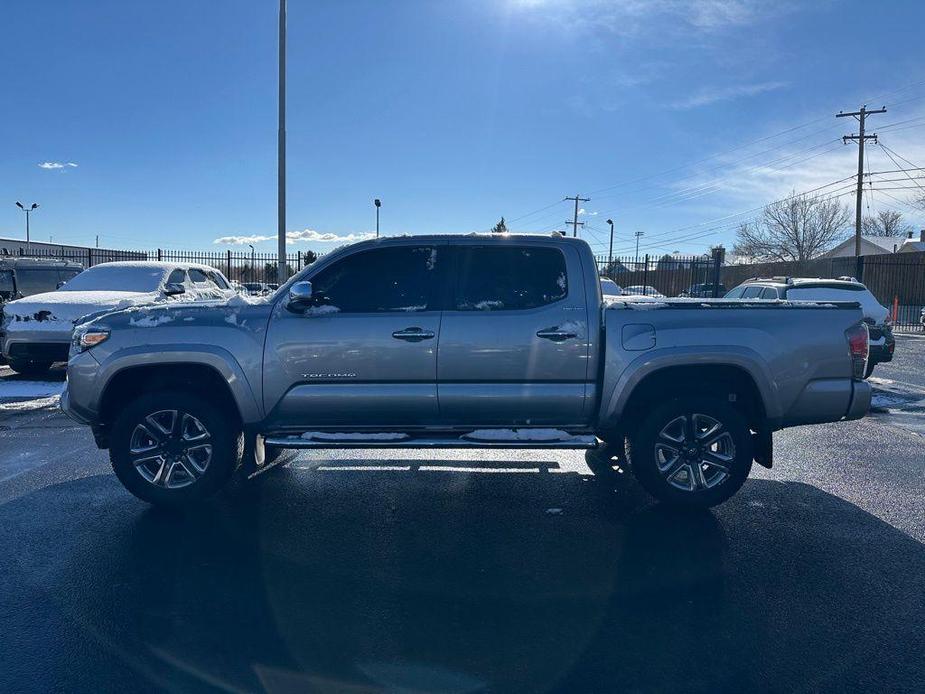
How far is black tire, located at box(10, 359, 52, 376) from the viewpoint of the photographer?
11666 millimetres

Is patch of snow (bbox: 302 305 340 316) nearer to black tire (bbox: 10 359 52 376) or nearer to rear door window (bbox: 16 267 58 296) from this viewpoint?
black tire (bbox: 10 359 52 376)

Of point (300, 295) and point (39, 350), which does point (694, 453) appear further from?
point (39, 350)

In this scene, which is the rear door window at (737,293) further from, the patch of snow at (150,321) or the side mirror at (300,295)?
the patch of snow at (150,321)

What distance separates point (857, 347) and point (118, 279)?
1148 centimetres

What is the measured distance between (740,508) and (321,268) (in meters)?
3.68

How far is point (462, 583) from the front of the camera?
4.05m

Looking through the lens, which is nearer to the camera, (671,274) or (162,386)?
(162,386)

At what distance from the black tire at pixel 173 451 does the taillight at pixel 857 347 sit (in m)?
4.57

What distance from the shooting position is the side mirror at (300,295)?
496 centimetres

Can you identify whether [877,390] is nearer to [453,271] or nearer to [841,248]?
[453,271]

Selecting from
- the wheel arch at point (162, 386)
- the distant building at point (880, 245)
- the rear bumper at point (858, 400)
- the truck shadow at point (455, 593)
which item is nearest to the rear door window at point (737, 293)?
the truck shadow at point (455, 593)

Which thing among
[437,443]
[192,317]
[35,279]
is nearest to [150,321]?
[192,317]

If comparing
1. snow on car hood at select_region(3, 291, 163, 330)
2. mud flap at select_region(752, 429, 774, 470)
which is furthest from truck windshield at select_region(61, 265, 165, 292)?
mud flap at select_region(752, 429, 774, 470)

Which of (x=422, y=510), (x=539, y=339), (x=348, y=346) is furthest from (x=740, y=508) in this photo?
(x=348, y=346)
